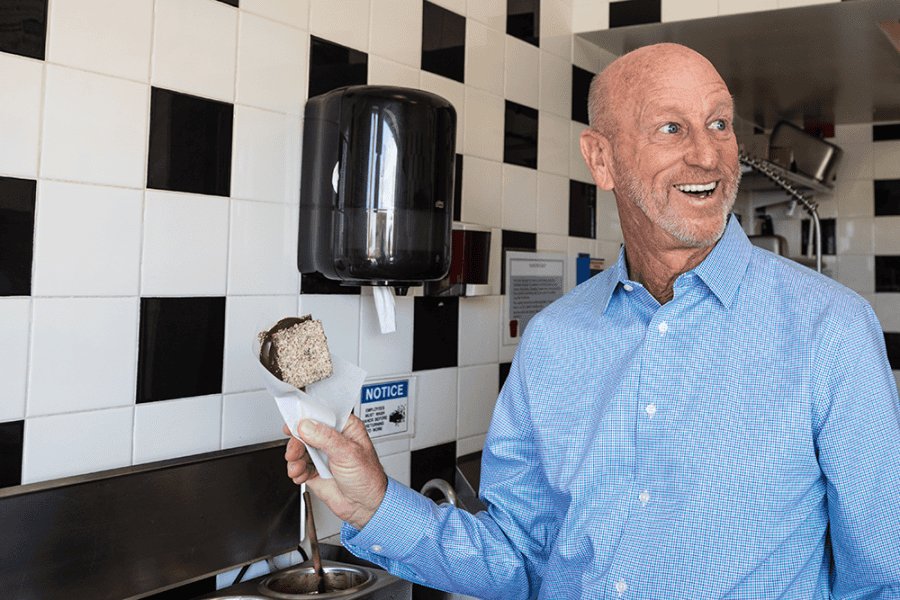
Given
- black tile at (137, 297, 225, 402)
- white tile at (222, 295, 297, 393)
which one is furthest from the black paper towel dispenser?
black tile at (137, 297, 225, 402)

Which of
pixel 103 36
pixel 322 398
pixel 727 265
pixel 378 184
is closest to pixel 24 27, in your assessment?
pixel 103 36

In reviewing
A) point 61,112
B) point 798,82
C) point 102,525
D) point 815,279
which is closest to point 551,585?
point 815,279

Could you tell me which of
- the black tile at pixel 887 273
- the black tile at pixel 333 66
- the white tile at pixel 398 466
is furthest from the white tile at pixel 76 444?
the black tile at pixel 887 273

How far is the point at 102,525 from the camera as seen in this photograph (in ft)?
4.00

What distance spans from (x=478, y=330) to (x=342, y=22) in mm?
913

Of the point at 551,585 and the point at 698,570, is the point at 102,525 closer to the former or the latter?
the point at 551,585

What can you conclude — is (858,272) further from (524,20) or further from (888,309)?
(524,20)

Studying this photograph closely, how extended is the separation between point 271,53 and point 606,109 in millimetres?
703

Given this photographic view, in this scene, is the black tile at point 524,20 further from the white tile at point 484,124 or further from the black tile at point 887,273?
the black tile at point 887,273

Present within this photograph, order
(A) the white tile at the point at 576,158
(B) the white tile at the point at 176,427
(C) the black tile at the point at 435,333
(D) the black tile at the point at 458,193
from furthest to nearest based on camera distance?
(A) the white tile at the point at 576,158 < (D) the black tile at the point at 458,193 < (C) the black tile at the point at 435,333 < (B) the white tile at the point at 176,427

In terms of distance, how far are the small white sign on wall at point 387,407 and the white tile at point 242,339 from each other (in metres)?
0.32

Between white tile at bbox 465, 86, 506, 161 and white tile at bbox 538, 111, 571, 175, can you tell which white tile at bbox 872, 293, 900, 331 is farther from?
white tile at bbox 465, 86, 506, 161

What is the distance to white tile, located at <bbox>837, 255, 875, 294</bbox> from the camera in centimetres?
346

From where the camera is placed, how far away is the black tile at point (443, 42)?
6.29 ft
